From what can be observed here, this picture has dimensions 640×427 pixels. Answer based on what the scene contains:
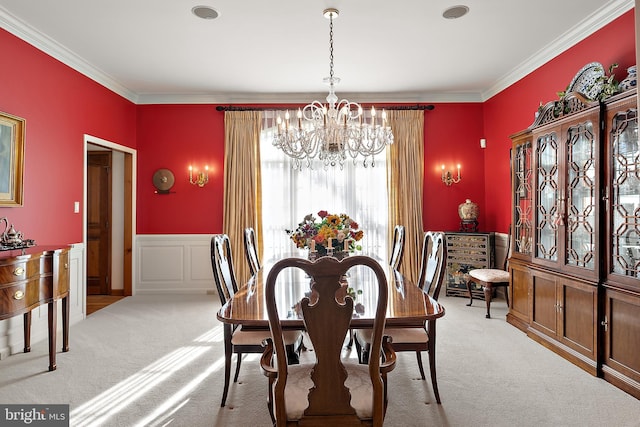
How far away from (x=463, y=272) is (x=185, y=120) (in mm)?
4431

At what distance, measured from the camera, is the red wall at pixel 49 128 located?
342cm

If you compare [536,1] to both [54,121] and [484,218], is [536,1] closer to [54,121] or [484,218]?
[484,218]

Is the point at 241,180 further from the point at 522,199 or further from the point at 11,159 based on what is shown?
the point at 522,199

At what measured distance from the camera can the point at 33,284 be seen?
2865 millimetres

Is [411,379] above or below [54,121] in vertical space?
below

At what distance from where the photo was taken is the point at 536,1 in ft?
10.2

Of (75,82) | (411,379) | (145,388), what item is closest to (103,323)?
(145,388)

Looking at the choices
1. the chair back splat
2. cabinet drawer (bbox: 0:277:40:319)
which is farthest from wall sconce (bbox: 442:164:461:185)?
cabinet drawer (bbox: 0:277:40:319)

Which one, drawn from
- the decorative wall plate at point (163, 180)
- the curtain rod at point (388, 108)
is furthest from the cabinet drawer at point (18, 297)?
the curtain rod at point (388, 108)

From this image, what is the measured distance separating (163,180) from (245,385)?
3720 mm

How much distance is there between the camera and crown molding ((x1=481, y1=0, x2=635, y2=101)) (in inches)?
124

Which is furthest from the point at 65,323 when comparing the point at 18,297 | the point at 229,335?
the point at 229,335

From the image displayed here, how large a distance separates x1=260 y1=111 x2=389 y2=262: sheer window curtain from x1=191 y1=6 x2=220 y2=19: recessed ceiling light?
7.41ft

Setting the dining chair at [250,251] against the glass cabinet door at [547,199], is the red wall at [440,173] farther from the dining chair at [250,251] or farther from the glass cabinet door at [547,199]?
the dining chair at [250,251]
